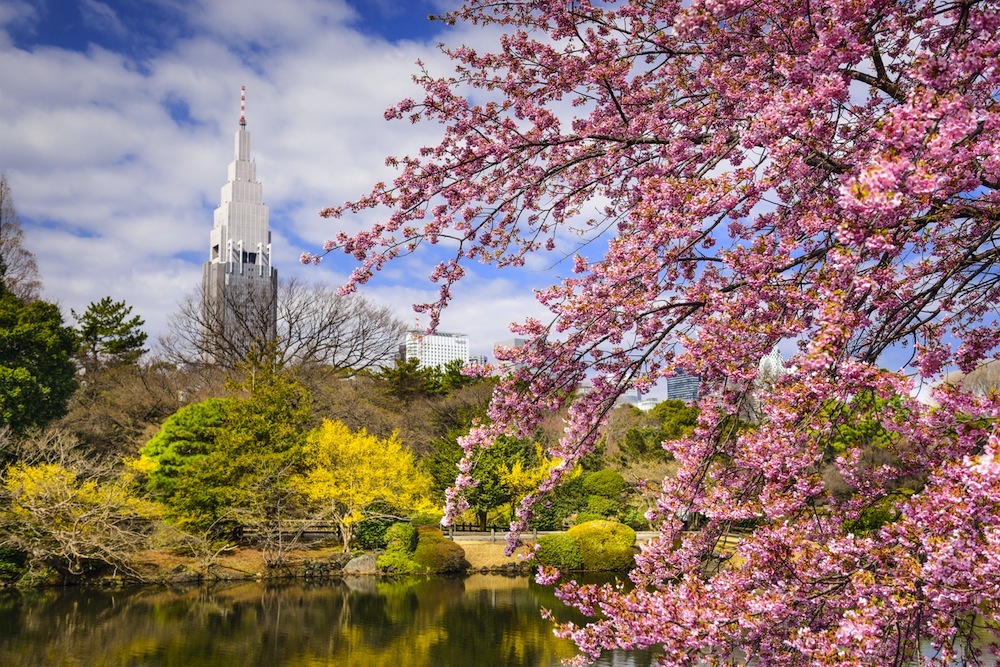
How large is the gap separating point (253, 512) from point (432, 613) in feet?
22.5

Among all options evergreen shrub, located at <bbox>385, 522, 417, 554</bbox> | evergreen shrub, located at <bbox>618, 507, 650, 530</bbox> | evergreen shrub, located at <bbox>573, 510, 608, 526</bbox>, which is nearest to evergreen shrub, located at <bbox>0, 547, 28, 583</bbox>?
evergreen shrub, located at <bbox>385, 522, 417, 554</bbox>

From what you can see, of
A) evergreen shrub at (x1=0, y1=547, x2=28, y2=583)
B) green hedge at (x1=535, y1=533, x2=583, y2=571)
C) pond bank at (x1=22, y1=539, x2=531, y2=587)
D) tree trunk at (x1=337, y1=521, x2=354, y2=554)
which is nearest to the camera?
evergreen shrub at (x1=0, y1=547, x2=28, y2=583)

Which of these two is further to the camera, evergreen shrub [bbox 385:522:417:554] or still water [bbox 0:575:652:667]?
evergreen shrub [bbox 385:522:417:554]

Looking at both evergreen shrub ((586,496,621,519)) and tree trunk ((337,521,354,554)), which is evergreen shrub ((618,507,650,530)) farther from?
tree trunk ((337,521,354,554))

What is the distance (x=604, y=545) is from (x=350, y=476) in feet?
24.5

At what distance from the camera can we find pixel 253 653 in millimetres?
12211

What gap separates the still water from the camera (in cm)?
1197

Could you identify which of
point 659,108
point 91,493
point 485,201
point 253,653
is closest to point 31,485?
point 91,493

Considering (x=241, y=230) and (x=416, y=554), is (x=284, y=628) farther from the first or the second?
(x=241, y=230)

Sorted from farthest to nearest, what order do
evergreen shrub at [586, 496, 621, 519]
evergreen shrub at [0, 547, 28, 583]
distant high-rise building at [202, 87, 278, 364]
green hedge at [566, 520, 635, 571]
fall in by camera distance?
1. distant high-rise building at [202, 87, 278, 364]
2. evergreen shrub at [586, 496, 621, 519]
3. green hedge at [566, 520, 635, 571]
4. evergreen shrub at [0, 547, 28, 583]

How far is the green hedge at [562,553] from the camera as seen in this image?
71.7 feet

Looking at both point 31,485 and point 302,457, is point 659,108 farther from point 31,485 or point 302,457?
point 302,457

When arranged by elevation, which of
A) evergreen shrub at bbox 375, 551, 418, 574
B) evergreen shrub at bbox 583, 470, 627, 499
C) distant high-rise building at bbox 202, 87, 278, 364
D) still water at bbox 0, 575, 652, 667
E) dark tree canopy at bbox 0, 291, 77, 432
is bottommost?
still water at bbox 0, 575, 652, 667

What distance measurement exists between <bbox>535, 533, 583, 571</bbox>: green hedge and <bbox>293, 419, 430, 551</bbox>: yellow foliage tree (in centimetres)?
384
